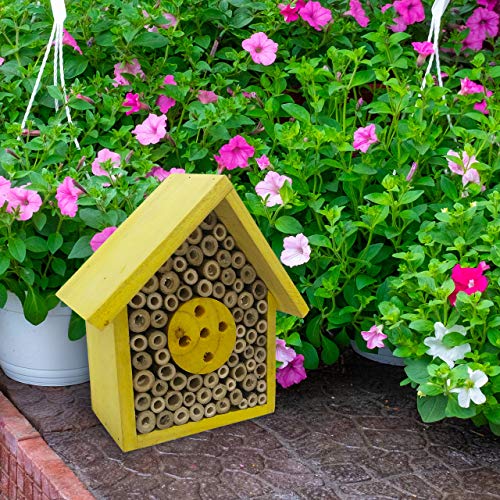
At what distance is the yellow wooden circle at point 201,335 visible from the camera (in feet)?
5.98

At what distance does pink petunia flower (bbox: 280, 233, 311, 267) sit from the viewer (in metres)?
2.05

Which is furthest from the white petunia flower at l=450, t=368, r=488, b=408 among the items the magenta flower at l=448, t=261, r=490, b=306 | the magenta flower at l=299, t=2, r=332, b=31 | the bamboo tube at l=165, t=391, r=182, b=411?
the magenta flower at l=299, t=2, r=332, b=31

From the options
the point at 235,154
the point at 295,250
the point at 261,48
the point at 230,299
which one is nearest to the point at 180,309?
the point at 230,299

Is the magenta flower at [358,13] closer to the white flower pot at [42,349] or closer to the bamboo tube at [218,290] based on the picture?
the bamboo tube at [218,290]

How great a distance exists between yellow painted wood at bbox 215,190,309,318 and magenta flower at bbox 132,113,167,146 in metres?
0.57

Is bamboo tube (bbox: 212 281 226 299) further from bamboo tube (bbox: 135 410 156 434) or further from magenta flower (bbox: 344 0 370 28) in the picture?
magenta flower (bbox: 344 0 370 28)

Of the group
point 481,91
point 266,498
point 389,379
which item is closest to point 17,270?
point 266,498

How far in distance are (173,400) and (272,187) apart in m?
0.60

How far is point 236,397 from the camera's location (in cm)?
198

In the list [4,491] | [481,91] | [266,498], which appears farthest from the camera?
[481,91]

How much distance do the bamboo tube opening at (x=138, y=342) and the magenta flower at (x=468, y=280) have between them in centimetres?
69

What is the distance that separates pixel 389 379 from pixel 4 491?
111cm

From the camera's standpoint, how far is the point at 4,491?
7.27 feet

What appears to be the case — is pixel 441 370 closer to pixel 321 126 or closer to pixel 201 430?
pixel 201 430
